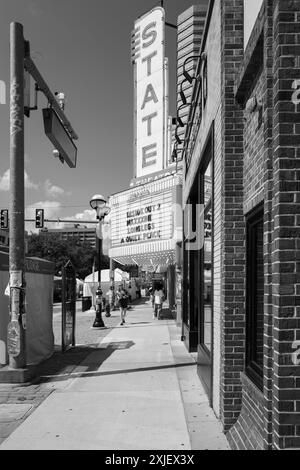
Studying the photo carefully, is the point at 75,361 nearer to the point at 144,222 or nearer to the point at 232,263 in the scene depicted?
the point at 232,263

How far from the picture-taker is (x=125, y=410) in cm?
754

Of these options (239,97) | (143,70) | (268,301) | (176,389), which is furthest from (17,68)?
(143,70)

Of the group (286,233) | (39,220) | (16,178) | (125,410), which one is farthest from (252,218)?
(39,220)

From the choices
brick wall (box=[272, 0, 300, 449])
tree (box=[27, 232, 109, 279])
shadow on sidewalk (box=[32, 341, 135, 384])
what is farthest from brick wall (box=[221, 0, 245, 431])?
tree (box=[27, 232, 109, 279])

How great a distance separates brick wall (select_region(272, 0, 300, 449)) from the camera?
3713 mm

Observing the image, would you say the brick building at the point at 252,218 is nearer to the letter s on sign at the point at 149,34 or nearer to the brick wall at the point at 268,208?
the brick wall at the point at 268,208

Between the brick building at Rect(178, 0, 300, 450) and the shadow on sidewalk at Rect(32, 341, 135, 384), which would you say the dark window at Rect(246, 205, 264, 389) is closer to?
the brick building at Rect(178, 0, 300, 450)

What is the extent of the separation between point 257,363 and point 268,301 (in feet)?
5.40

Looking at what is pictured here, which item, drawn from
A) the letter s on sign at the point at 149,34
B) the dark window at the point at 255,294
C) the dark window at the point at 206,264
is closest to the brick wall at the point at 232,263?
the dark window at the point at 255,294

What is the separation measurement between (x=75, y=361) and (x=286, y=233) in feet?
30.6

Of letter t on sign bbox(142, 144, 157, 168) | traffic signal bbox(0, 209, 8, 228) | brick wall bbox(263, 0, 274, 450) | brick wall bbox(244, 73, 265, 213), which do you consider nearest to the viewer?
brick wall bbox(263, 0, 274, 450)

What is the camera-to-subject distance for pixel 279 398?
3.71m

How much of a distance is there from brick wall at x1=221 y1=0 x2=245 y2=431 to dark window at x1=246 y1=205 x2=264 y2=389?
188 millimetres
